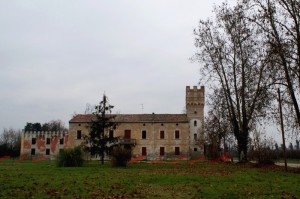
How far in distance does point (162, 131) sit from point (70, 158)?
29.3 metres

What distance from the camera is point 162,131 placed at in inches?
2167

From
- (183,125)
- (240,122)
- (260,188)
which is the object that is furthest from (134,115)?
(260,188)

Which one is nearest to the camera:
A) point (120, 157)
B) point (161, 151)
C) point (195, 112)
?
point (120, 157)

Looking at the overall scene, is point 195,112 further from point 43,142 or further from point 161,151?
point 43,142

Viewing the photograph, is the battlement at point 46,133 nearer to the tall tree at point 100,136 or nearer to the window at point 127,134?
the window at point 127,134

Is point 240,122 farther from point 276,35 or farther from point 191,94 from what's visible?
point 191,94

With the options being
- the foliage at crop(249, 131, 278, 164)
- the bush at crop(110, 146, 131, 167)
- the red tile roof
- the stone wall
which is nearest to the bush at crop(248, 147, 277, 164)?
the foliage at crop(249, 131, 278, 164)

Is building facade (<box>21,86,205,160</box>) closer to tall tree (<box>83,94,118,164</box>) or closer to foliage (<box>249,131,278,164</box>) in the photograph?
tall tree (<box>83,94,118,164</box>)

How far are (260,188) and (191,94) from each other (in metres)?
46.1

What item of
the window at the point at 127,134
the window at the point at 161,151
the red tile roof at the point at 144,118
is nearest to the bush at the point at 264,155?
the red tile roof at the point at 144,118

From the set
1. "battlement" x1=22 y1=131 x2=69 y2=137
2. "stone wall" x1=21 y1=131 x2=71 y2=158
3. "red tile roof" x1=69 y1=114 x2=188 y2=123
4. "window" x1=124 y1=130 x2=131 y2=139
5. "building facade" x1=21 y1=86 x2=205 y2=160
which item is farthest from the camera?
"battlement" x1=22 y1=131 x2=69 y2=137

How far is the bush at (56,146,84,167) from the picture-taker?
87.9 ft

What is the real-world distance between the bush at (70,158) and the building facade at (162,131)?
1004 inches

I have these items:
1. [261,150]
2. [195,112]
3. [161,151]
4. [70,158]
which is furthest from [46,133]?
A: [261,150]
